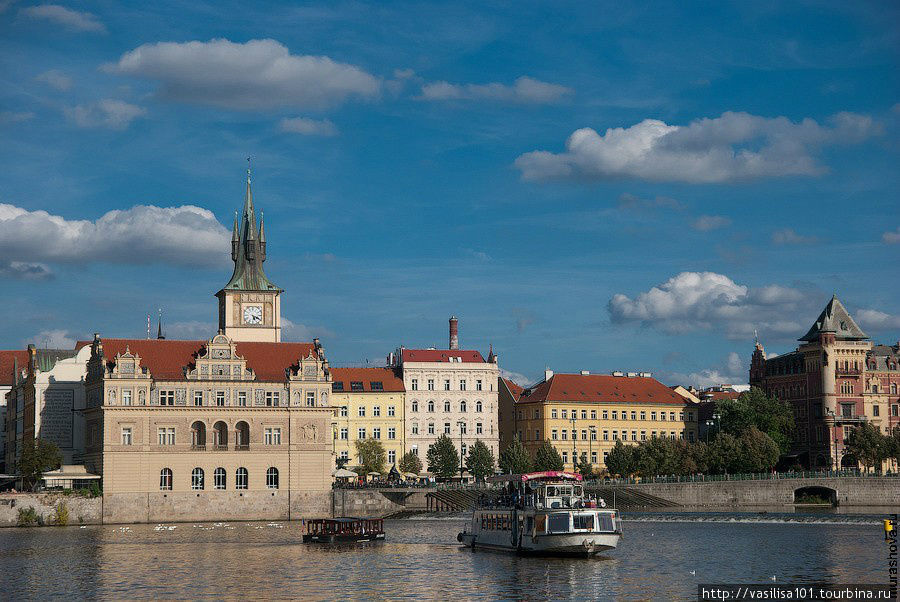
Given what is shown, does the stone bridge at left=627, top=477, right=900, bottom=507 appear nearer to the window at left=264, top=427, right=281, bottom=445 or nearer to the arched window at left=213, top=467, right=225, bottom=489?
the window at left=264, top=427, right=281, bottom=445

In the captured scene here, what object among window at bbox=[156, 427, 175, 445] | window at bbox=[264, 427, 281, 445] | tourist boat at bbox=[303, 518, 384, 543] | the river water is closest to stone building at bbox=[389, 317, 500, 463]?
window at bbox=[264, 427, 281, 445]

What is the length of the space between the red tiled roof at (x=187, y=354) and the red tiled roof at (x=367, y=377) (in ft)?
95.7

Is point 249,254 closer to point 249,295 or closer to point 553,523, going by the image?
point 249,295

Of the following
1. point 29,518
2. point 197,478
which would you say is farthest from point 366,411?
point 29,518

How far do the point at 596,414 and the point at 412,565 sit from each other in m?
95.2

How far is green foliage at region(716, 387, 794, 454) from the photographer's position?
152875mm

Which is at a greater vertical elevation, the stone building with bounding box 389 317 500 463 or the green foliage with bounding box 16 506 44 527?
the stone building with bounding box 389 317 500 463

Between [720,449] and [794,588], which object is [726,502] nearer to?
[720,449]

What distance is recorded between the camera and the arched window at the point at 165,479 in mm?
111575

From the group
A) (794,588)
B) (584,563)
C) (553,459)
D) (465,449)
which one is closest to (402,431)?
(465,449)

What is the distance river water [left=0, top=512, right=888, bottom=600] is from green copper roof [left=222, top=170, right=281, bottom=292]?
5539 cm

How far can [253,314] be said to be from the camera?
149m

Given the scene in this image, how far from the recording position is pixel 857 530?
89562mm

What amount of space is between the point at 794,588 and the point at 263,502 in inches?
2646
